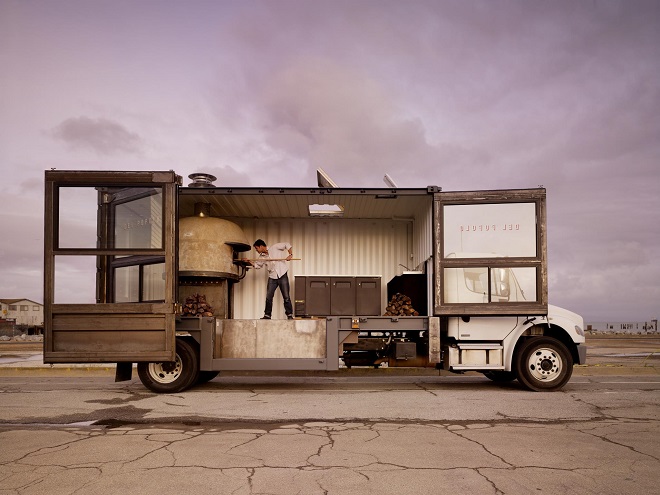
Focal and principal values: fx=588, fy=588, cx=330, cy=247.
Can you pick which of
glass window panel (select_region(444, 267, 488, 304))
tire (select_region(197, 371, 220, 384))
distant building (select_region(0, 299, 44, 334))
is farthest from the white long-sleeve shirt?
distant building (select_region(0, 299, 44, 334))

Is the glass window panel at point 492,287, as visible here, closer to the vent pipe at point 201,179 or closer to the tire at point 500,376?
the tire at point 500,376

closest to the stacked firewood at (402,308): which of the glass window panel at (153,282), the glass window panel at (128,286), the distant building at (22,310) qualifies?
the glass window panel at (153,282)

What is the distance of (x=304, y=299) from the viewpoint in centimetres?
1139

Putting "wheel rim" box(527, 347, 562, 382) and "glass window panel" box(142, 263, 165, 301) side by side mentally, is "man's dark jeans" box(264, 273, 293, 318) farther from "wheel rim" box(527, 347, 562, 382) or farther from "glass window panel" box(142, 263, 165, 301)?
"wheel rim" box(527, 347, 562, 382)

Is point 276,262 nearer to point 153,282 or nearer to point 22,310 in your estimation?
point 153,282

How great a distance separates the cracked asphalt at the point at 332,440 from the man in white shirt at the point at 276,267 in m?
1.98

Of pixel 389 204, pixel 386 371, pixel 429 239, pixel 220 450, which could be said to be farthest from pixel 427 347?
pixel 220 450

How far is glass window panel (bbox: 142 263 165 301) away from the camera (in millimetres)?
9867

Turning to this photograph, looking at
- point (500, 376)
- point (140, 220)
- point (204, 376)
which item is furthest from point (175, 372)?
point (500, 376)

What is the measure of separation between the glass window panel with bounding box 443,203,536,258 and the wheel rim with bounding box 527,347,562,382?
6.03ft

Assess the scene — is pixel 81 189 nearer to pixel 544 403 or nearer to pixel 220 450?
pixel 220 450

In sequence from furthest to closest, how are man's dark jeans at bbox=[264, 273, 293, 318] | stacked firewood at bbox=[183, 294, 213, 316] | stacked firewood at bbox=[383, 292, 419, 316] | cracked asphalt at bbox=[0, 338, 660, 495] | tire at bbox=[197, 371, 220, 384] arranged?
man's dark jeans at bbox=[264, 273, 293, 318], tire at bbox=[197, 371, 220, 384], stacked firewood at bbox=[383, 292, 419, 316], stacked firewood at bbox=[183, 294, 213, 316], cracked asphalt at bbox=[0, 338, 660, 495]

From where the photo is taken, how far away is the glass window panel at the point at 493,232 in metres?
10.3

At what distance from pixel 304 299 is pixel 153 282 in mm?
2906
